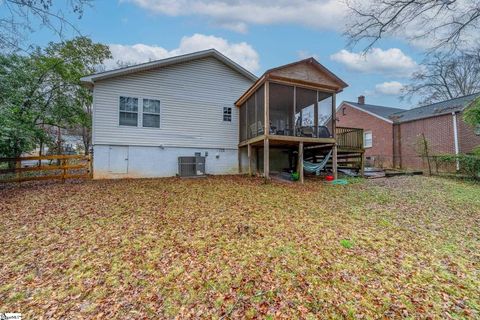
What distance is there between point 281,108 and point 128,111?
7.67m

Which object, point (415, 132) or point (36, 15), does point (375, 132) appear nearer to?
point (415, 132)

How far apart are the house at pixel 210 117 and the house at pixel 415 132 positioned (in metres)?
6.78

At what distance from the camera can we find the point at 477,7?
674 centimetres

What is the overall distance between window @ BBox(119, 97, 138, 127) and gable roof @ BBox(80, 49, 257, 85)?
3.66ft

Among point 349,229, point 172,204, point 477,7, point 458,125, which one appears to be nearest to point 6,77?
point 172,204

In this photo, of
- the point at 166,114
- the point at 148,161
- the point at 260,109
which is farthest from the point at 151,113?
the point at 260,109

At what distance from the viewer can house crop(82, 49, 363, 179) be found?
9219 millimetres

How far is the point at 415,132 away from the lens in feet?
51.4

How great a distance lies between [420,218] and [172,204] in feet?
19.3

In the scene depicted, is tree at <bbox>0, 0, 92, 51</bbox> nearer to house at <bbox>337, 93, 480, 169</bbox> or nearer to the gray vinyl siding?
the gray vinyl siding

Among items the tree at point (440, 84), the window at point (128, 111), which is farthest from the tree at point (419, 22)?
the tree at point (440, 84)

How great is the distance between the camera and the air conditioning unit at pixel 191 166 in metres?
10.1

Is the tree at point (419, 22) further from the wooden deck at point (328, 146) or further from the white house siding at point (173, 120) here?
the white house siding at point (173, 120)

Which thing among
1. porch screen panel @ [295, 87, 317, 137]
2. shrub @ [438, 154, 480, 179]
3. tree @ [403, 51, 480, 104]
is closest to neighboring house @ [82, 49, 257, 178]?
porch screen panel @ [295, 87, 317, 137]
